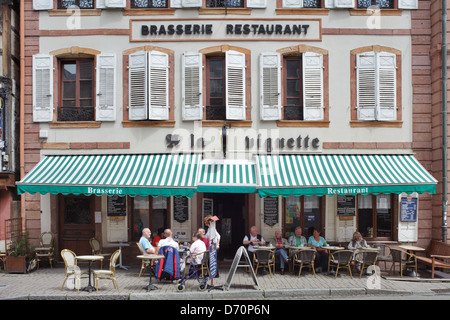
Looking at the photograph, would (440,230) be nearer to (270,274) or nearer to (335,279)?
(335,279)

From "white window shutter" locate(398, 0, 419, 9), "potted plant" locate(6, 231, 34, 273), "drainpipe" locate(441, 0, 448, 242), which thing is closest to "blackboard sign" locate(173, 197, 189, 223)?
"potted plant" locate(6, 231, 34, 273)

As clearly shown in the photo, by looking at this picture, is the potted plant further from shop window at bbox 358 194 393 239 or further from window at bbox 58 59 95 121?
shop window at bbox 358 194 393 239

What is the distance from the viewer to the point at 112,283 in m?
10.5

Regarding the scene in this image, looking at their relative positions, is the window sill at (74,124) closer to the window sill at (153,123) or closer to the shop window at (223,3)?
Result: the window sill at (153,123)

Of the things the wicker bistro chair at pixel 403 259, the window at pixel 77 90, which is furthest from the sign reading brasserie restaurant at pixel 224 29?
the wicker bistro chair at pixel 403 259

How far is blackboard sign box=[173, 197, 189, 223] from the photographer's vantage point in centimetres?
1271

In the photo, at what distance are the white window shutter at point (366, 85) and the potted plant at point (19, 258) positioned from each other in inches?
401

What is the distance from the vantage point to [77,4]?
1296 centimetres

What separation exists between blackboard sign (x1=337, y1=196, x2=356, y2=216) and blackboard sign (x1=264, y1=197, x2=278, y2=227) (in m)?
1.85

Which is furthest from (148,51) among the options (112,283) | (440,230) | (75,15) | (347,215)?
(440,230)

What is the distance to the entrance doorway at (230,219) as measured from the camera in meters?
13.6

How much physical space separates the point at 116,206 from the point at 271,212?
4575 millimetres

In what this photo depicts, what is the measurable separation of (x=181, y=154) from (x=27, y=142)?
459 centimetres

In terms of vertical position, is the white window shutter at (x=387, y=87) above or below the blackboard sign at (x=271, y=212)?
above
